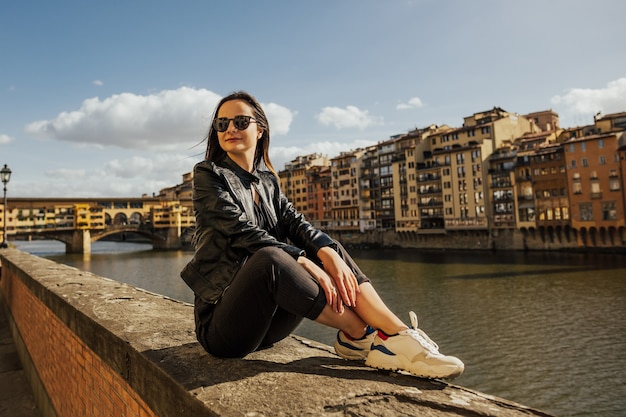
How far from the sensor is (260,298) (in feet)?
7.23

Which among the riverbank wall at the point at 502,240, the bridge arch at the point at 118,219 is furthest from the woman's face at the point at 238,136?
the bridge arch at the point at 118,219

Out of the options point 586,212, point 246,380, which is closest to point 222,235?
point 246,380

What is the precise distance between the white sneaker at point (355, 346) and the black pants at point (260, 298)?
1.25 ft

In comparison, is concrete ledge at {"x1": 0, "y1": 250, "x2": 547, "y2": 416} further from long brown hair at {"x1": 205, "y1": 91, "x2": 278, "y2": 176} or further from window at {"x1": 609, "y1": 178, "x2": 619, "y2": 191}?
window at {"x1": 609, "y1": 178, "x2": 619, "y2": 191}

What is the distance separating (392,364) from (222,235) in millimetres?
1136

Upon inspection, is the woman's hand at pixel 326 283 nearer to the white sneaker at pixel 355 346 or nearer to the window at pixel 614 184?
the white sneaker at pixel 355 346

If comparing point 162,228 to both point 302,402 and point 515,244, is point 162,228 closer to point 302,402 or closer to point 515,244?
point 515,244

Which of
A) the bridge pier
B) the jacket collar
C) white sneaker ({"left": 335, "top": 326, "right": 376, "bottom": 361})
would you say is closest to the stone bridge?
the bridge pier

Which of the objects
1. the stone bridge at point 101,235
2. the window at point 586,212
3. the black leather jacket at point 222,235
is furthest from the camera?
the stone bridge at point 101,235

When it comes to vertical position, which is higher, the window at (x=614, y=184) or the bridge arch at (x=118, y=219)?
the bridge arch at (x=118, y=219)

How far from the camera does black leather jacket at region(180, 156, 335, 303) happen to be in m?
2.38

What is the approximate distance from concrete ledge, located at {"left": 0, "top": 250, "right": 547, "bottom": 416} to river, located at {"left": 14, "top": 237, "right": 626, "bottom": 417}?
10843 millimetres

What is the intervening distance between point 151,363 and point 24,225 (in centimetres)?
9750

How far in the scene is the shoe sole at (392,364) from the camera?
6.97 ft
